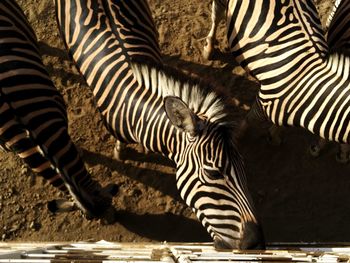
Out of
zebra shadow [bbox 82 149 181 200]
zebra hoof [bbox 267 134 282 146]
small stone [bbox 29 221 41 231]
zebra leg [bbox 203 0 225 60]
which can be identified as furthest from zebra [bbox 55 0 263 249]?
zebra hoof [bbox 267 134 282 146]

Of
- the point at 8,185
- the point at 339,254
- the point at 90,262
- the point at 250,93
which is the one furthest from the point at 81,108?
the point at 339,254

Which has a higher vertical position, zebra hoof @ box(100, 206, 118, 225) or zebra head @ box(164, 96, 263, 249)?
zebra head @ box(164, 96, 263, 249)

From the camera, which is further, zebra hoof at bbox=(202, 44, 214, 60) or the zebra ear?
zebra hoof at bbox=(202, 44, 214, 60)

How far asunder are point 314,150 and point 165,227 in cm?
211

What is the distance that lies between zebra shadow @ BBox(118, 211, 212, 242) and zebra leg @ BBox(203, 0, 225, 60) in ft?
A: 7.48

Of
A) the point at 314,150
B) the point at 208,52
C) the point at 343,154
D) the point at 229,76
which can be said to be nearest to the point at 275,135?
the point at 314,150

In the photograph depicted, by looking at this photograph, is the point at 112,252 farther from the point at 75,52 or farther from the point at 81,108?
the point at 81,108

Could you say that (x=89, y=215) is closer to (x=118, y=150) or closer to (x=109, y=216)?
(x=109, y=216)

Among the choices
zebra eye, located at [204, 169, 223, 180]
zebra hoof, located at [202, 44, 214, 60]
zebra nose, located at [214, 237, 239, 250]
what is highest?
zebra hoof, located at [202, 44, 214, 60]

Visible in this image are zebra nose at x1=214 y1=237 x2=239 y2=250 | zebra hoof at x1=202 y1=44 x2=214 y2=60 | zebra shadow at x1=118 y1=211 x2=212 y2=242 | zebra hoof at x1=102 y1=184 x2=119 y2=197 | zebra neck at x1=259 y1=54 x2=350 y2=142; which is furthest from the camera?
zebra hoof at x1=202 y1=44 x2=214 y2=60

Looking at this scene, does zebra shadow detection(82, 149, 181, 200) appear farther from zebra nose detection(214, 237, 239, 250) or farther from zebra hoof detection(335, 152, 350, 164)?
zebra hoof detection(335, 152, 350, 164)

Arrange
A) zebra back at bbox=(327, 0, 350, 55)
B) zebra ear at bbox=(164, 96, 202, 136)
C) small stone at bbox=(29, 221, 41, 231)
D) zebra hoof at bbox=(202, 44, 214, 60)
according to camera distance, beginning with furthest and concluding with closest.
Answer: zebra hoof at bbox=(202, 44, 214, 60)
small stone at bbox=(29, 221, 41, 231)
zebra back at bbox=(327, 0, 350, 55)
zebra ear at bbox=(164, 96, 202, 136)

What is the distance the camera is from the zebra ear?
3.15 metres

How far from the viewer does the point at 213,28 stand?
5.54 metres
